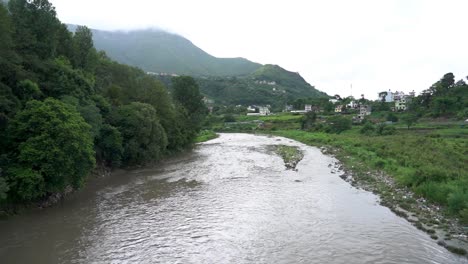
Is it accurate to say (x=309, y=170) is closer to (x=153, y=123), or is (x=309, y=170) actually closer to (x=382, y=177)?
(x=382, y=177)

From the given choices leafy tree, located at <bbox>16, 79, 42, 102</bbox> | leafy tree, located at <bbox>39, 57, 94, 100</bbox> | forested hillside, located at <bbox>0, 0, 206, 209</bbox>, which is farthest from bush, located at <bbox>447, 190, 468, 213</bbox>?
leafy tree, located at <bbox>39, 57, 94, 100</bbox>

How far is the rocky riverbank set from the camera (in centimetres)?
1609

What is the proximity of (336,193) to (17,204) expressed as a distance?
21676 millimetres

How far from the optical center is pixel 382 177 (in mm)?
29984

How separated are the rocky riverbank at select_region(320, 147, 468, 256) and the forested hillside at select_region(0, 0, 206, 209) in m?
20.6

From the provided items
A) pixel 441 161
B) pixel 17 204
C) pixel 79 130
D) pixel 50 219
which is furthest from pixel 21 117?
pixel 441 161

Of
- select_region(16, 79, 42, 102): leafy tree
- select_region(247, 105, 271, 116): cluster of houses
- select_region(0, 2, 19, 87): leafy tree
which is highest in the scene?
select_region(0, 2, 19, 87): leafy tree

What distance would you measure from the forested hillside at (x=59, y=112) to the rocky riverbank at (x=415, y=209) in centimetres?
2061

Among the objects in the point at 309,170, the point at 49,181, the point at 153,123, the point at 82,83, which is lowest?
the point at 309,170

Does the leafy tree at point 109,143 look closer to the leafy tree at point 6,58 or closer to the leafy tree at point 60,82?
the leafy tree at point 60,82

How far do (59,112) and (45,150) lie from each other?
310 centimetres

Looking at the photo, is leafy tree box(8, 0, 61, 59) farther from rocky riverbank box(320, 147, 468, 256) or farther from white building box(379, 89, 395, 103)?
white building box(379, 89, 395, 103)

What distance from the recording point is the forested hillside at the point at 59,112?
20.5 meters

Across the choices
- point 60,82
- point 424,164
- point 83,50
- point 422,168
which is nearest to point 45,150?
point 60,82
